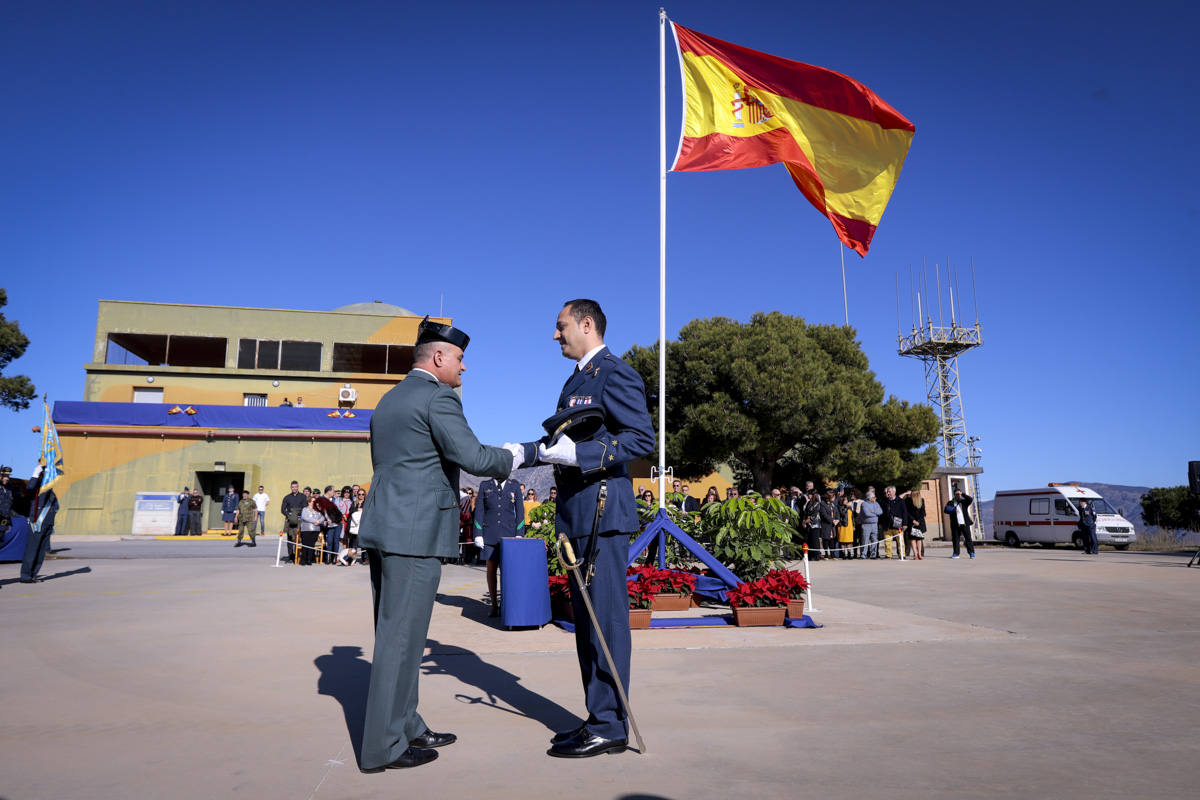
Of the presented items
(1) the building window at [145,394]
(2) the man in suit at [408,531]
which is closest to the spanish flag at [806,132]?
(2) the man in suit at [408,531]

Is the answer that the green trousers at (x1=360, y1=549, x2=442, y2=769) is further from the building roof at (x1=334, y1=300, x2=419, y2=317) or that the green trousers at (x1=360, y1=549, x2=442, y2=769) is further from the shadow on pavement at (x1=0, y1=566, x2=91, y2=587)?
the building roof at (x1=334, y1=300, x2=419, y2=317)

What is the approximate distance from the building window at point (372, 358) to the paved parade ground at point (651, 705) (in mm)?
27769

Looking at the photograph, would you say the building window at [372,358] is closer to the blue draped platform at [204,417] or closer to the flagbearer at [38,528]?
the blue draped platform at [204,417]

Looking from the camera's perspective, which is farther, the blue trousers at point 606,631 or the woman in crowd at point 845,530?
the woman in crowd at point 845,530

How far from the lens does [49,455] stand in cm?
1106

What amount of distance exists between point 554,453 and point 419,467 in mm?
624

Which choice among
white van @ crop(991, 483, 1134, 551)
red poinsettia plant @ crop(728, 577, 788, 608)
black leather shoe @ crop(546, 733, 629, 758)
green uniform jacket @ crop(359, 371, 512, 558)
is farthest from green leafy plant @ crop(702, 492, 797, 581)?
white van @ crop(991, 483, 1134, 551)

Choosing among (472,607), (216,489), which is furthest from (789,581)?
(216,489)

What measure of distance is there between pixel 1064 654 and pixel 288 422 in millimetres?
29926

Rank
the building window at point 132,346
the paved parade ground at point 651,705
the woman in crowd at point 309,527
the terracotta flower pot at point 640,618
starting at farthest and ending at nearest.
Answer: the building window at point 132,346, the woman in crowd at point 309,527, the terracotta flower pot at point 640,618, the paved parade ground at point 651,705

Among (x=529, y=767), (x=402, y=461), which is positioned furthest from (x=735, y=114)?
(x=529, y=767)

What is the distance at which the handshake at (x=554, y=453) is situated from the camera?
323 centimetres

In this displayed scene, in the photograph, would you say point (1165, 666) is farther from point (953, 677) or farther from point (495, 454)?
point (495, 454)

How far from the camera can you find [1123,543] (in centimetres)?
2378
